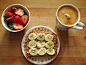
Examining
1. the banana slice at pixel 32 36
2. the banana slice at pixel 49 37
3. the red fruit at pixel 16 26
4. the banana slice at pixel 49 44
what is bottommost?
the banana slice at pixel 49 44

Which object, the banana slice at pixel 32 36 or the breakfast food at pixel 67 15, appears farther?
the banana slice at pixel 32 36

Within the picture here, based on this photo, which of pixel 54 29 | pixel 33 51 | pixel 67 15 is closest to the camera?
pixel 67 15

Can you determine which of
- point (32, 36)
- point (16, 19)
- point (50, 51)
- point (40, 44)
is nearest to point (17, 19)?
point (16, 19)

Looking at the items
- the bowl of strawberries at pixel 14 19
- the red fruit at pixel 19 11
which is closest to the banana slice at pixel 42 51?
the bowl of strawberries at pixel 14 19

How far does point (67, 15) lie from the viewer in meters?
0.87

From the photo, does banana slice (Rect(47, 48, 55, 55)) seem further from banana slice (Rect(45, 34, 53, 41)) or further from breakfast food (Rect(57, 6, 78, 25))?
breakfast food (Rect(57, 6, 78, 25))

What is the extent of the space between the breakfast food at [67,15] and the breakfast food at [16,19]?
0.32m

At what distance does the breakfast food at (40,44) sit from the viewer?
987 mm

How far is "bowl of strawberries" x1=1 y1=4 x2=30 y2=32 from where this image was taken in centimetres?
94

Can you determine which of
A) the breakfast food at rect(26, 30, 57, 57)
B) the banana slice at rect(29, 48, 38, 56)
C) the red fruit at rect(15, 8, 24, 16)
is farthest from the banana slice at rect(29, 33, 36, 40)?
the red fruit at rect(15, 8, 24, 16)

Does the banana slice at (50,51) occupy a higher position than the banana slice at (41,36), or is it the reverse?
the banana slice at (41,36)

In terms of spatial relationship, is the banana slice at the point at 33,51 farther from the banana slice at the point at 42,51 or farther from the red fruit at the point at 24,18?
the red fruit at the point at 24,18

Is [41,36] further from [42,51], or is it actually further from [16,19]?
[16,19]

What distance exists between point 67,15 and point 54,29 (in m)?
0.27
